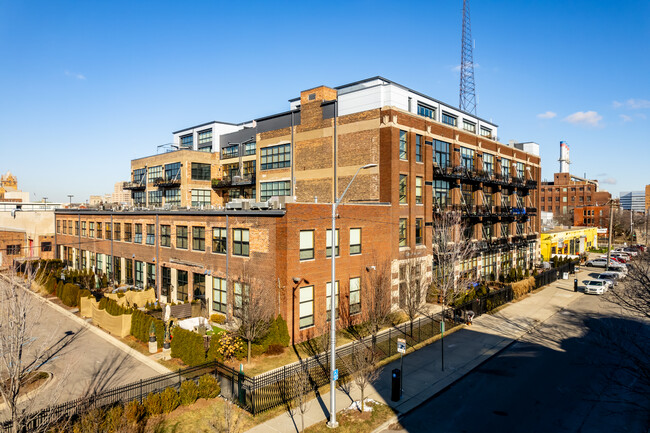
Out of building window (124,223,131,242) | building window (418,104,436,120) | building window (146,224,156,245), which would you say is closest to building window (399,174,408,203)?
building window (418,104,436,120)

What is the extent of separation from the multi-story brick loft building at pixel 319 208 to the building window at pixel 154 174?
0.26 meters

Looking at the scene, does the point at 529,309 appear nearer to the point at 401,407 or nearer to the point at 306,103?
the point at 401,407

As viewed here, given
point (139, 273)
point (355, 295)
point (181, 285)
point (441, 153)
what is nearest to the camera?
point (355, 295)

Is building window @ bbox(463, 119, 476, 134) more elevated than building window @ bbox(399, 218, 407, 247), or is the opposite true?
building window @ bbox(463, 119, 476, 134)

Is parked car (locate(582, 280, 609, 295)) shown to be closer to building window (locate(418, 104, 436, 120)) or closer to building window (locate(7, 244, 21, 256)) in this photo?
building window (locate(418, 104, 436, 120))

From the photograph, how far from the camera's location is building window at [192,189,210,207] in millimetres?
51375

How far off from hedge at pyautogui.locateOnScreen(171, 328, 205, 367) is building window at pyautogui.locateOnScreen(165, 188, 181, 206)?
109ft

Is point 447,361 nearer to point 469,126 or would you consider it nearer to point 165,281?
point 165,281

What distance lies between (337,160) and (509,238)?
87.0 feet

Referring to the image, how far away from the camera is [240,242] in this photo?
87.9 ft

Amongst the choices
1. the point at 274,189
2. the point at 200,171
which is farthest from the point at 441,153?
the point at 200,171

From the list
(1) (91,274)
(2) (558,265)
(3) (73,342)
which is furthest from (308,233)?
(2) (558,265)

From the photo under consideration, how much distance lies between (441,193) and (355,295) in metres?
16.6

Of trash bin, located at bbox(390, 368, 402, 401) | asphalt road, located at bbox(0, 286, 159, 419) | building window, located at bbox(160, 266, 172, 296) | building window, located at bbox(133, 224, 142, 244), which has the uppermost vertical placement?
building window, located at bbox(133, 224, 142, 244)
